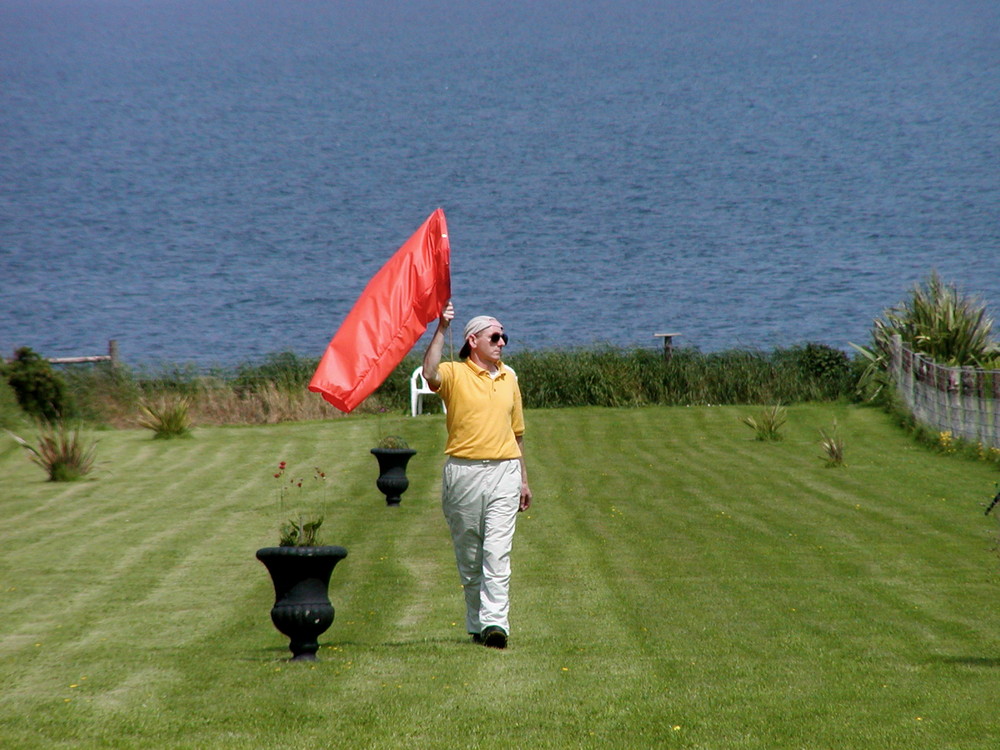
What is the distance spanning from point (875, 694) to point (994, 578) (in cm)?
492

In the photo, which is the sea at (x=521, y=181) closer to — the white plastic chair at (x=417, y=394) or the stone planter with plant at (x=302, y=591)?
the white plastic chair at (x=417, y=394)

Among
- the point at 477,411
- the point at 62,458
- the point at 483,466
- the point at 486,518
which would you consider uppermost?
the point at 477,411

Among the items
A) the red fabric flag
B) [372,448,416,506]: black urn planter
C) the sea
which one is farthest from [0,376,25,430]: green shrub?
the sea

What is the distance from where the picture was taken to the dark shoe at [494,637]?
8195 mm

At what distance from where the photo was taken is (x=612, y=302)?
292 ft

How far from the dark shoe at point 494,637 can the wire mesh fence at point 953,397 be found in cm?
1354

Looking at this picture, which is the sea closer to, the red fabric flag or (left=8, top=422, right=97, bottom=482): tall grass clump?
(left=8, top=422, right=97, bottom=482): tall grass clump

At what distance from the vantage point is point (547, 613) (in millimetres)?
9836

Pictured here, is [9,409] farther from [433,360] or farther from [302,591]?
[433,360]

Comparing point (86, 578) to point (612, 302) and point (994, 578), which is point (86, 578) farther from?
point (612, 302)

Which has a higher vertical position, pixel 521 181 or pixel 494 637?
pixel 521 181

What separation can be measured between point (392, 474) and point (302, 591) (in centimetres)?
873

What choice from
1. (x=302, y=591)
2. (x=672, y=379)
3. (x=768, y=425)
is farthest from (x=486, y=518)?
(x=672, y=379)

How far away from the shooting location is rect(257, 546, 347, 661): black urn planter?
25.8 feet
